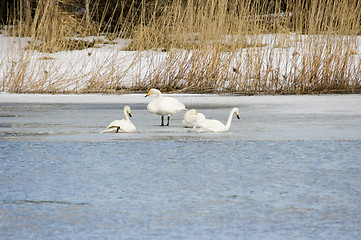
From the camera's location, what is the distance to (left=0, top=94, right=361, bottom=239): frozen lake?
352cm

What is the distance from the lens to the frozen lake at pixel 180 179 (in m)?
3.52

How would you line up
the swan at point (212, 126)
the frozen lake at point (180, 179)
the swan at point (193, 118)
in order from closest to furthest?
1. the frozen lake at point (180, 179)
2. the swan at point (212, 126)
3. the swan at point (193, 118)

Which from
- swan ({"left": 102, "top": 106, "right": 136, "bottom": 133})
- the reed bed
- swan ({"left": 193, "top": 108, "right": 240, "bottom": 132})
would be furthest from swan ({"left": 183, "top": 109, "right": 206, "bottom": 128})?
the reed bed

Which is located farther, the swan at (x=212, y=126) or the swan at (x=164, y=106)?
the swan at (x=164, y=106)

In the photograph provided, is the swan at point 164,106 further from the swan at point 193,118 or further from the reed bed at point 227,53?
the reed bed at point 227,53

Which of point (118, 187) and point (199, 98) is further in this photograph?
point (199, 98)

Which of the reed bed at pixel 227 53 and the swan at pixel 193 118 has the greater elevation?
the reed bed at pixel 227 53

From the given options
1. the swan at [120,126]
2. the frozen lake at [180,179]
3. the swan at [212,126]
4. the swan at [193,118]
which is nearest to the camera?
the frozen lake at [180,179]

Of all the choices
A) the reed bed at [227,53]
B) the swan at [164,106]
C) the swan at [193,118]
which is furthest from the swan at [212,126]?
the reed bed at [227,53]

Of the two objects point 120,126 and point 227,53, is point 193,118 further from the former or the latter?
point 227,53

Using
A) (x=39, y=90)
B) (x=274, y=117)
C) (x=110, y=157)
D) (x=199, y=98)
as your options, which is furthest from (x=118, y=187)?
(x=39, y=90)

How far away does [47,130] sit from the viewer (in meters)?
7.63

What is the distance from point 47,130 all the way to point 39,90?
214 inches

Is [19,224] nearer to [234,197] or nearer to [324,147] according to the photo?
[234,197]
